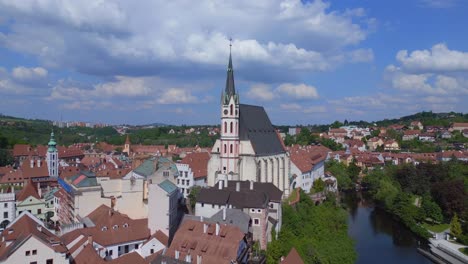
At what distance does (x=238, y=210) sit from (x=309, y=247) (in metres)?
7.41

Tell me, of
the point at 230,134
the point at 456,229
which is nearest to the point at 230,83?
the point at 230,134

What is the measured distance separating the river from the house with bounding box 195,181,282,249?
10726 millimetres

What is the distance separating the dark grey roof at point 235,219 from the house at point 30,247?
10802 mm

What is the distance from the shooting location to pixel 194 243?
1125 inches

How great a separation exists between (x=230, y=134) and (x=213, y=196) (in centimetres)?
1066

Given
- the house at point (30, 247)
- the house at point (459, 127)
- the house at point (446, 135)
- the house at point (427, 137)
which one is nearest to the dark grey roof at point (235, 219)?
the house at point (30, 247)

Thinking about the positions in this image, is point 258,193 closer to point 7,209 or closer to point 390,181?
point 7,209

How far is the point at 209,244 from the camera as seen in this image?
92.5ft

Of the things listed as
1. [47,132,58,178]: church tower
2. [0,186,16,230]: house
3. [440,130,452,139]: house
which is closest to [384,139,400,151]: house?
[440,130,452,139]: house

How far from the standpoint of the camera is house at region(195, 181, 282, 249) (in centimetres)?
3297

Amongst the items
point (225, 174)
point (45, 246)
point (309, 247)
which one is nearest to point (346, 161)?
point (225, 174)

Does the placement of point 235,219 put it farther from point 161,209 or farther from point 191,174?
point 191,174

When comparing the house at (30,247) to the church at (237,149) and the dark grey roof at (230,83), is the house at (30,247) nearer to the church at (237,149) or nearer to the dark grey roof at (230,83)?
the church at (237,149)

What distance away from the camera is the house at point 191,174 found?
46688mm
